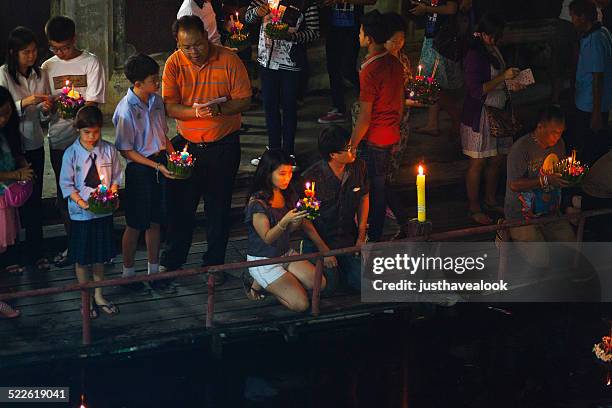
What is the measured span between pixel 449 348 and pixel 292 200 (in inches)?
72.3

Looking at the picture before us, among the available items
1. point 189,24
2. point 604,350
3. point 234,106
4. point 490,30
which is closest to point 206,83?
point 234,106

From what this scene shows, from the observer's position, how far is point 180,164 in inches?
401

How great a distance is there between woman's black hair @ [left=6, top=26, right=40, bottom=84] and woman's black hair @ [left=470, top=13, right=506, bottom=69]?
438cm

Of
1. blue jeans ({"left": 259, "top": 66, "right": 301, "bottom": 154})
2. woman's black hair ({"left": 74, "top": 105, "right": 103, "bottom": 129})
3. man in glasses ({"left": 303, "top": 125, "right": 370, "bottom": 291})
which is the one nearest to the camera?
woman's black hair ({"left": 74, "top": 105, "right": 103, "bottom": 129})

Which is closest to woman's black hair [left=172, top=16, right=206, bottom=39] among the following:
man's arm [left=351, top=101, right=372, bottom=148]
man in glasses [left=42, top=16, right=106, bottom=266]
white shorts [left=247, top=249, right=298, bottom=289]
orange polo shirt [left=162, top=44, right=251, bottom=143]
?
orange polo shirt [left=162, top=44, right=251, bottom=143]

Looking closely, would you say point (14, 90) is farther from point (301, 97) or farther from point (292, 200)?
point (301, 97)

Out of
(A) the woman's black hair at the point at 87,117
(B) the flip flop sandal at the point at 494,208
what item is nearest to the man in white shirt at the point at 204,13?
(A) the woman's black hair at the point at 87,117

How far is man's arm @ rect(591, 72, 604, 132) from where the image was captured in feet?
42.9

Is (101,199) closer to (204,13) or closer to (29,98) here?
(29,98)

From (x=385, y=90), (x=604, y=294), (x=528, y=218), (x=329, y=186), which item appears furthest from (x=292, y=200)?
(x=604, y=294)

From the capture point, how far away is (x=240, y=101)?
10617mm

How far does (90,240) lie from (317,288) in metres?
1.92

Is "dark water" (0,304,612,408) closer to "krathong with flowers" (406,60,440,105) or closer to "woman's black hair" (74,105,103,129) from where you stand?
"woman's black hair" (74,105,103,129)

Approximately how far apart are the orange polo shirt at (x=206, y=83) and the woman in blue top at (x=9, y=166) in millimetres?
1324
